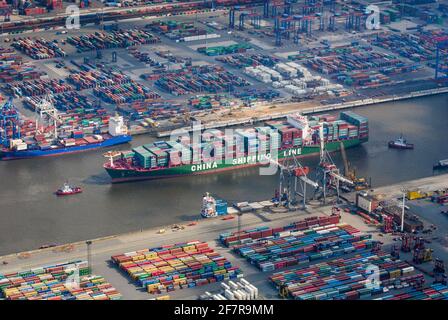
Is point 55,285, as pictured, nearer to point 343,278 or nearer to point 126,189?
point 343,278

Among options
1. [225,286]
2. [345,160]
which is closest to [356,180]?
[345,160]

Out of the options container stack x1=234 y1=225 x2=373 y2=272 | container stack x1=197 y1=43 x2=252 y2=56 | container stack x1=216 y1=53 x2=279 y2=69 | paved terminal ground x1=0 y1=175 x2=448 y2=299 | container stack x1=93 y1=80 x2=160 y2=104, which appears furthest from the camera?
container stack x1=197 y1=43 x2=252 y2=56

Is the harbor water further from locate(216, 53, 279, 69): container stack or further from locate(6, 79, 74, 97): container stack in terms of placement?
locate(216, 53, 279, 69): container stack

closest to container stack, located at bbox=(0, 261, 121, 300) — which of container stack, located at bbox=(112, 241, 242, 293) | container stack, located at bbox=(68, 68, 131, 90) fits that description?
container stack, located at bbox=(112, 241, 242, 293)

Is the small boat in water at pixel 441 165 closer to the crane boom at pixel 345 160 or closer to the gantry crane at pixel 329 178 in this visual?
the crane boom at pixel 345 160

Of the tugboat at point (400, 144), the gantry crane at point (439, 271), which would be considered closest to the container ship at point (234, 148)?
the tugboat at point (400, 144)

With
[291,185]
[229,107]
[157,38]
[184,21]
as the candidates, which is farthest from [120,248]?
[184,21]
